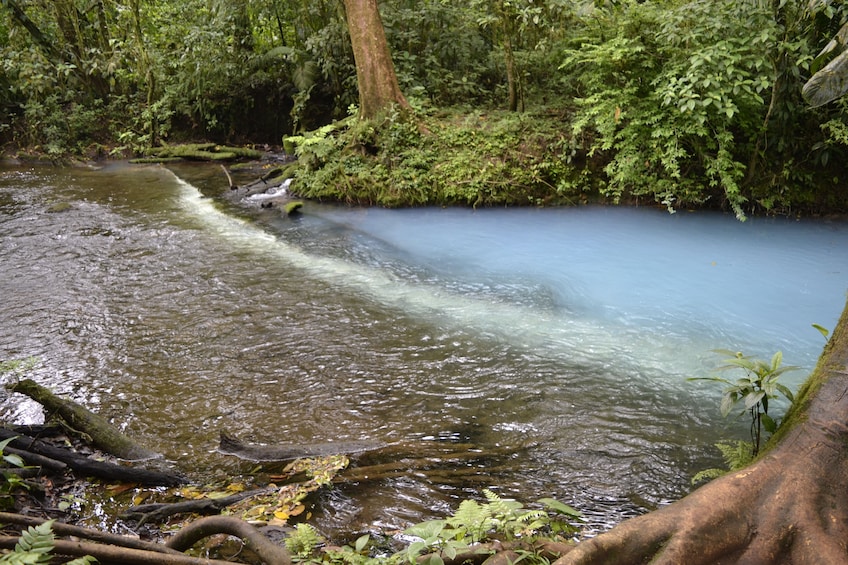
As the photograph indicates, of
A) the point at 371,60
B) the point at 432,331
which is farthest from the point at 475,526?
the point at 371,60

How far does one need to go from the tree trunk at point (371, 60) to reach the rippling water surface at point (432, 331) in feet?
8.92

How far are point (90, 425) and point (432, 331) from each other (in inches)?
120

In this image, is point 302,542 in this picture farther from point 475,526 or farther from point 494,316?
point 494,316

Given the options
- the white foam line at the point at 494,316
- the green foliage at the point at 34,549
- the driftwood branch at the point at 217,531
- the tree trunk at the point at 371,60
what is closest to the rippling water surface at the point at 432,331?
the white foam line at the point at 494,316

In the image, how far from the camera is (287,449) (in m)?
3.99

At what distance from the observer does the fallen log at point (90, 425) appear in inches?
157

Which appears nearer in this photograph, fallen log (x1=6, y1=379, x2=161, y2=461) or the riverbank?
fallen log (x1=6, y1=379, x2=161, y2=461)

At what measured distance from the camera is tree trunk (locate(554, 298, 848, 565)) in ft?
7.18

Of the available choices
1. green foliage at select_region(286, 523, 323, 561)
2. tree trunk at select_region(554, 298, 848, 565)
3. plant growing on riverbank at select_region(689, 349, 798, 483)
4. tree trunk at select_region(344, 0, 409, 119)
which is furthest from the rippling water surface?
tree trunk at select_region(344, 0, 409, 119)

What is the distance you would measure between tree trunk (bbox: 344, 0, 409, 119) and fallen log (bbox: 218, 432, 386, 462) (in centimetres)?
885

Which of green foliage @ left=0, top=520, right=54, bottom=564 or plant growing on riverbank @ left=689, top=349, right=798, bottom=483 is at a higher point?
plant growing on riverbank @ left=689, top=349, right=798, bottom=483

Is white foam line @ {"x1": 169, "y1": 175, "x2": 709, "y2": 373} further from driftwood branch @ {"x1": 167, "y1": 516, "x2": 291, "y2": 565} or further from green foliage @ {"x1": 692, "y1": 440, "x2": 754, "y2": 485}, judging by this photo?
driftwood branch @ {"x1": 167, "y1": 516, "x2": 291, "y2": 565}

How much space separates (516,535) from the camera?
2.83 meters

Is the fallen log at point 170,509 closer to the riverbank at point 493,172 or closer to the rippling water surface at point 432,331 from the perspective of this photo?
the rippling water surface at point 432,331
